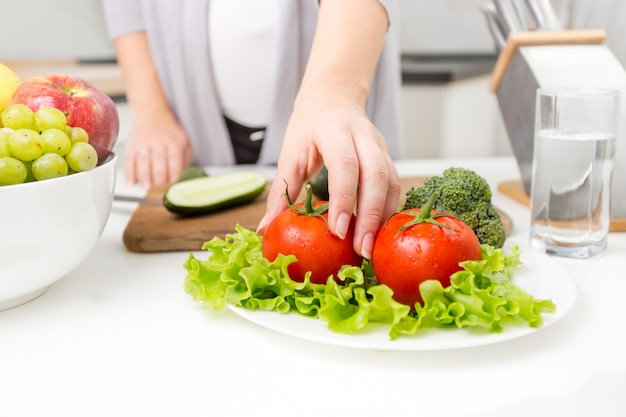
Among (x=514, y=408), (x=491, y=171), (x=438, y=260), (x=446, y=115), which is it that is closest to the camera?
(x=514, y=408)

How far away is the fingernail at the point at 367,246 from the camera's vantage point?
667 mm

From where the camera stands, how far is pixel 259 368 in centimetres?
57

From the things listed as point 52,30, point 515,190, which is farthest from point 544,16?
point 52,30

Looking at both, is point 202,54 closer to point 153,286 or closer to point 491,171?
point 491,171

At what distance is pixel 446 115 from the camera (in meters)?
2.55

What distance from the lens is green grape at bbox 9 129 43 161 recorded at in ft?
2.04

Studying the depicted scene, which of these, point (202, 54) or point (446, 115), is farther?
point (446, 115)

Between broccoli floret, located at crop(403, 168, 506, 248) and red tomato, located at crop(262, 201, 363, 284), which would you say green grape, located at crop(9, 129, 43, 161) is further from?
broccoli floret, located at crop(403, 168, 506, 248)

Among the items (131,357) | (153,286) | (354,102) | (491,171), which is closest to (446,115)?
(491,171)

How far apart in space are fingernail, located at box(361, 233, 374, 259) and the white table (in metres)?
0.11

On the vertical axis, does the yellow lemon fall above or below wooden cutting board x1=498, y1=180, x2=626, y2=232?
above

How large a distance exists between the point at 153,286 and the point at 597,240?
1.94ft

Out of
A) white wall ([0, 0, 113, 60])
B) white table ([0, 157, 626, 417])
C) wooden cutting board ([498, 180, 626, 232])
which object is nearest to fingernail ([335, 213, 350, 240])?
white table ([0, 157, 626, 417])

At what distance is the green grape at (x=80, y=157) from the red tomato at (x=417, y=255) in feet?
1.03
